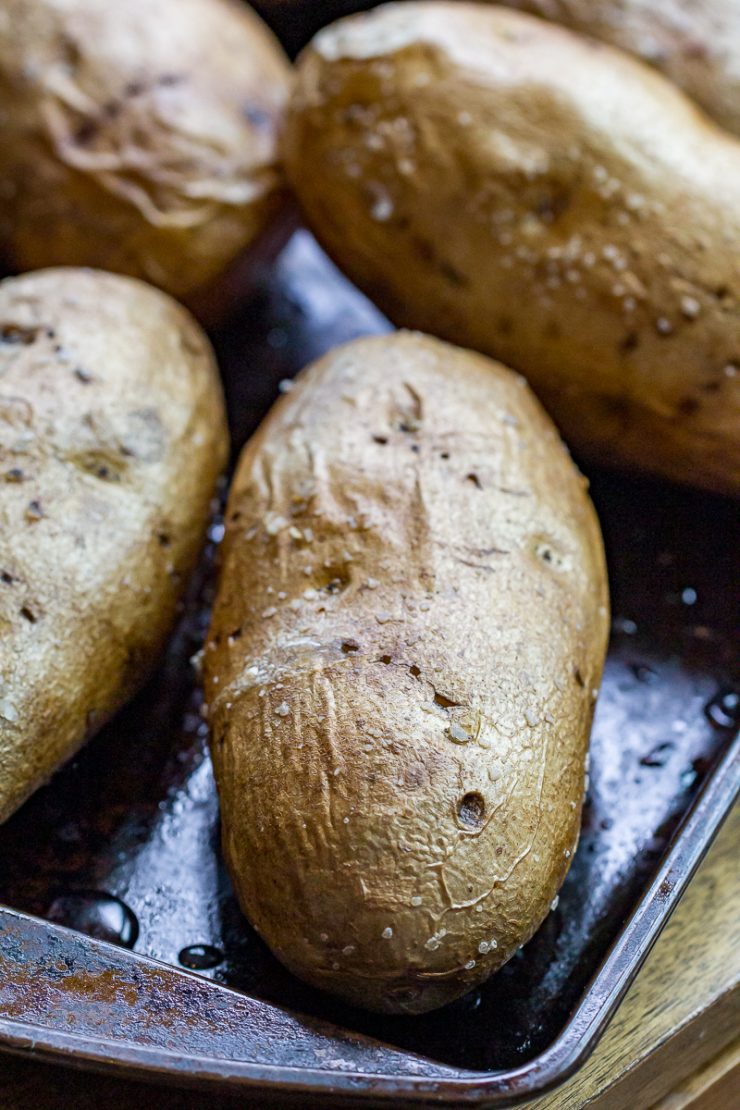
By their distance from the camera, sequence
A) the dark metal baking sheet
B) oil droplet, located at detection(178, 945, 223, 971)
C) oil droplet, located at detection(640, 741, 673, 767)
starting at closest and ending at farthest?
1. the dark metal baking sheet
2. oil droplet, located at detection(178, 945, 223, 971)
3. oil droplet, located at detection(640, 741, 673, 767)

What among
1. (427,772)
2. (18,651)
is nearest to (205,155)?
(18,651)

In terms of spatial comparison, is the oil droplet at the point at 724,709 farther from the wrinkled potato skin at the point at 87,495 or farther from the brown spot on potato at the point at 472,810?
the wrinkled potato skin at the point at 87,495

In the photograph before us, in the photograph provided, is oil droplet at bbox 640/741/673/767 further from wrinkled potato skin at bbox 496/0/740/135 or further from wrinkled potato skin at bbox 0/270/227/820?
wrinkled potato skin at bbox 496/0/740/135

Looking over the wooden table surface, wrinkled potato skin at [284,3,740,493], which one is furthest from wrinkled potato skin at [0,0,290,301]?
the wooden table surface

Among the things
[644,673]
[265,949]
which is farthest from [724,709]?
[265,949]

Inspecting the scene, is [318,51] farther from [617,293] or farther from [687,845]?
[687,845]

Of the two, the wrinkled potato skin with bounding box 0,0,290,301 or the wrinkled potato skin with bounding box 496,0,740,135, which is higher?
the wrinkled potato skin with bounding box 496,0,740,135
